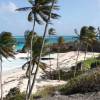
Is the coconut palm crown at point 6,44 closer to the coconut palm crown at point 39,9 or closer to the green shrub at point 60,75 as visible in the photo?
the coconut palm crown at point 39,9

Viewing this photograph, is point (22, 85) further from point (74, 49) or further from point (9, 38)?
point (74, 49)

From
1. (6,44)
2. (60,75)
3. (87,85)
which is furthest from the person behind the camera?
(60,75)

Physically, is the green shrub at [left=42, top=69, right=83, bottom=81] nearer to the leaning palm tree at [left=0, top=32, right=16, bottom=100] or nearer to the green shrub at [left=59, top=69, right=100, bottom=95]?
the leaning palm tree at [left=0, top=32, right=16, bottom=100]

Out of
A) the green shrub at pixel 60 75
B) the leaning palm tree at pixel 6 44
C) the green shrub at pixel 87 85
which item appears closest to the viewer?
the green shrub at pixel 87 85

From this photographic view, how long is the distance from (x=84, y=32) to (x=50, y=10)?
114 ft

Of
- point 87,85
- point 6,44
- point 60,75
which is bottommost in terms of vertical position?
point 60,75

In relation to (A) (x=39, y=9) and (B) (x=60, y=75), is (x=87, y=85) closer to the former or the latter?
(A) (x=39, y=9)

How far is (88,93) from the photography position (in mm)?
26453

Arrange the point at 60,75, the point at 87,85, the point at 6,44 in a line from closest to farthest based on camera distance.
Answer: the point at 87,85 → the point at 6,44 → the point at 60,75

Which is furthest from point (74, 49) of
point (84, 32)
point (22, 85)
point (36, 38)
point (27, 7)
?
point (27, 7)

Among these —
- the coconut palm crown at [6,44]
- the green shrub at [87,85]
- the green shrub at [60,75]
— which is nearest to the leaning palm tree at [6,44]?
the coconut palm crown at [6,44]

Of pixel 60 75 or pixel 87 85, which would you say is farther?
pixel 60 75

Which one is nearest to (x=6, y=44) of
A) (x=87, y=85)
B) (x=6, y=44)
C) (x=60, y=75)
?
(x=6, y=44)

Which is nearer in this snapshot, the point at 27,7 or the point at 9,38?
the point at 27,7
